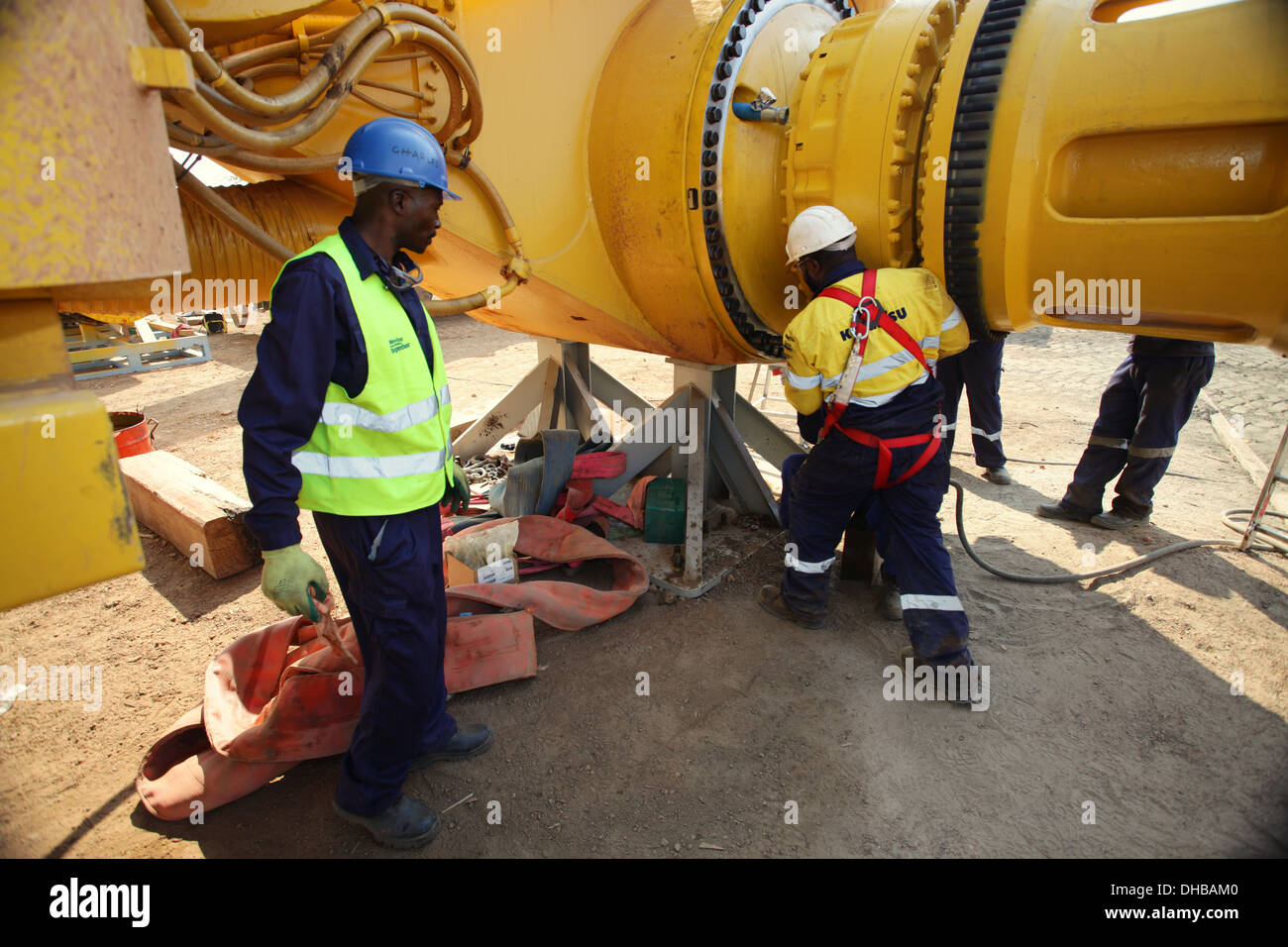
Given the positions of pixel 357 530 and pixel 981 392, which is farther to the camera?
pixel 981 392

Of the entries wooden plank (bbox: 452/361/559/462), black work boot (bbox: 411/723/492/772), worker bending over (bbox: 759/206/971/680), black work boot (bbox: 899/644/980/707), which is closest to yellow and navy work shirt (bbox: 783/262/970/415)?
worker bending over (bbox: 759/206/971/680)

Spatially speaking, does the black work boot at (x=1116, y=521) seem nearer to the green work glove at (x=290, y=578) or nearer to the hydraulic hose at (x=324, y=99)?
the hydraulic hose at (x=324, y=99)

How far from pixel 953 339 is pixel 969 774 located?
1474 millimetres

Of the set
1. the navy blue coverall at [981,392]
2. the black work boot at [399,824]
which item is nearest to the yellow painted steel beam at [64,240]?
the black work boot at [399,824]

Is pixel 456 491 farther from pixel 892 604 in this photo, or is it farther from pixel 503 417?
pixel 503 417

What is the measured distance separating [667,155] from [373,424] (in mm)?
1601

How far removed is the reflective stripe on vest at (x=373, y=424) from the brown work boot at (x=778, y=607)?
1.81 meters

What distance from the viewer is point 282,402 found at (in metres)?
Answer: 1.70

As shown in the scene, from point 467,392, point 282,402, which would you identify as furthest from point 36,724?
point 467,392

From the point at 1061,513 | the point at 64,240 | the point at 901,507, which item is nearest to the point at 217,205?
the point at 64,240

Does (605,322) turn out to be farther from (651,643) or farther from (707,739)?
(707,739)

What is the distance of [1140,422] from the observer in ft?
12.9

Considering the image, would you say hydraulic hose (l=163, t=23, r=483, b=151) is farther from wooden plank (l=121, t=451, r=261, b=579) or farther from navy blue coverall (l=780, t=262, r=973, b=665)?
wooden plank (l=121, t=451, r=261, b=579)

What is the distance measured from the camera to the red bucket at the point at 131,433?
14.1ft
